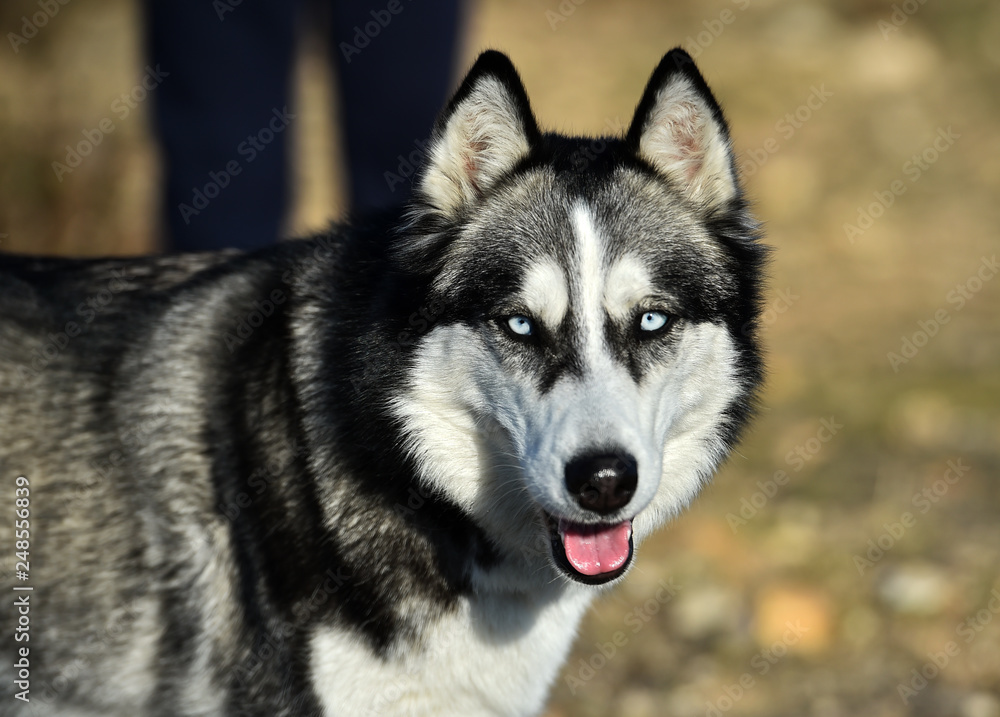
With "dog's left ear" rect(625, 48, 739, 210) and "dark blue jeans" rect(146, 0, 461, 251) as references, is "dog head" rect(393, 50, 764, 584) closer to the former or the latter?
"dog's left ear" rect(625, 48, 739, 210)

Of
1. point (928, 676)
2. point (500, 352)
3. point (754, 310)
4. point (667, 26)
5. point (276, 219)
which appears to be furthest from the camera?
point (667, 26)

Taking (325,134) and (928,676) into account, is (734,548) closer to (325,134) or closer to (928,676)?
(928,676)

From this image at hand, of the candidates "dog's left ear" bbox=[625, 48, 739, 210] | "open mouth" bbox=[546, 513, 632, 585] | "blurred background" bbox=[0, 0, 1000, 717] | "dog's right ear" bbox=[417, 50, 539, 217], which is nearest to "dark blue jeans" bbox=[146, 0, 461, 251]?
"blurred background" bbox=[0, 0, 1000, 717]

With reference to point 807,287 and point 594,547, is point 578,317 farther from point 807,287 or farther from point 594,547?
point 807,287

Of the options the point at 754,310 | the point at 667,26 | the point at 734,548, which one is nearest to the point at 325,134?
the point at 667,26

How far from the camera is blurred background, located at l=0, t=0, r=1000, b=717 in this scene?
3811 mm

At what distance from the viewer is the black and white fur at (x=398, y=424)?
2.55m

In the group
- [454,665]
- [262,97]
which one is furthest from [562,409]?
[262,97]

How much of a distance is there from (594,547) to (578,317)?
607 millimetres

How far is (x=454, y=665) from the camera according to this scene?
2602mm

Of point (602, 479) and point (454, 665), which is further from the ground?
point (602, 479)

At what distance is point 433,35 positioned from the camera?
3779 mm

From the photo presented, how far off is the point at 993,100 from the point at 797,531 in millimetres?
5787

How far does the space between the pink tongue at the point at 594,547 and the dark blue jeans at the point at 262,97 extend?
170cm
